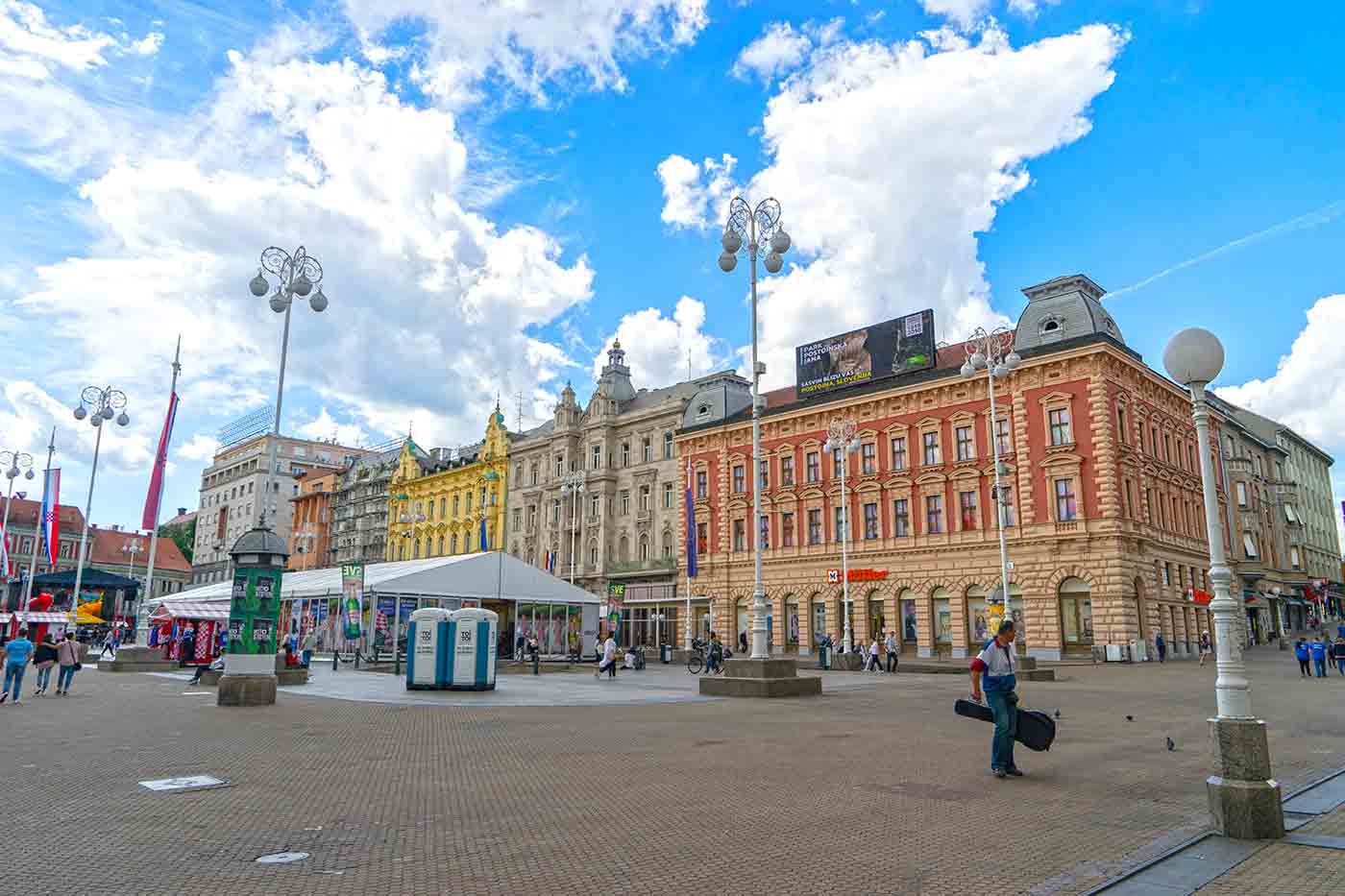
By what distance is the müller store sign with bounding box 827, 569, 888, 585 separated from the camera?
48.7m

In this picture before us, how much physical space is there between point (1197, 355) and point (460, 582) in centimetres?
3338

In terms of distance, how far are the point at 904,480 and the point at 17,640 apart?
40.4 meters

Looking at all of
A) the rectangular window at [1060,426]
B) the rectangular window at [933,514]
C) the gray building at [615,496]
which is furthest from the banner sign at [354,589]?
the rectangular window at [1060,426]

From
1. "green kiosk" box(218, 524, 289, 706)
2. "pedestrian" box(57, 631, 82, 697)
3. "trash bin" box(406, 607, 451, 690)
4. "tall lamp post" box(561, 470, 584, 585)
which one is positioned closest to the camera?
"green kiosk" box(218, 524, 289, 706)

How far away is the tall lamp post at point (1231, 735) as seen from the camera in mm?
6852

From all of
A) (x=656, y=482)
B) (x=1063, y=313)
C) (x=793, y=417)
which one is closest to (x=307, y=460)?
(x=656, y=482)

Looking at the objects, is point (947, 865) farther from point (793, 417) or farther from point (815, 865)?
point (793, 417)

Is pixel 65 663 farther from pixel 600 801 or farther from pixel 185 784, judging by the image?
pixel 600 801

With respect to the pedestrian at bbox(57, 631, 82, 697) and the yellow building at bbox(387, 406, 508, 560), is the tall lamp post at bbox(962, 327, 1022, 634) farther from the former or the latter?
the yellow building at bbox(387, 406, 508, 560)

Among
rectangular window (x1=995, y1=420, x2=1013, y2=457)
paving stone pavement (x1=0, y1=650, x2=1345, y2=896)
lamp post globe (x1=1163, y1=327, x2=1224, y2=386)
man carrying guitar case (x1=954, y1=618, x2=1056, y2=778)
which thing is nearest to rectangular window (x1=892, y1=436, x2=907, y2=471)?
rectangular window (x1=995, y1=420, x2=1013, y2=457)

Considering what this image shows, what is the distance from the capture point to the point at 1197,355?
8250 mm

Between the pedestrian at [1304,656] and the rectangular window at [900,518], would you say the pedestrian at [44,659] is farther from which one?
the rectangular window at [900,518]

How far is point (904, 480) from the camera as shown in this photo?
4859 cm

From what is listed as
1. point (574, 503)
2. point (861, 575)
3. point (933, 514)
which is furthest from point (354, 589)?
point (574, 503)
